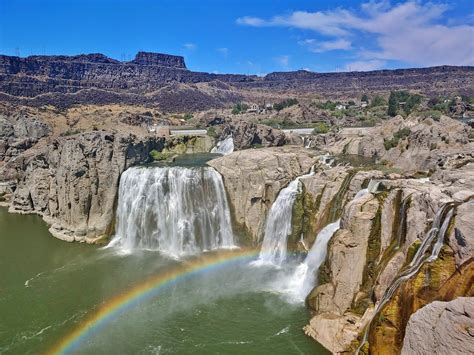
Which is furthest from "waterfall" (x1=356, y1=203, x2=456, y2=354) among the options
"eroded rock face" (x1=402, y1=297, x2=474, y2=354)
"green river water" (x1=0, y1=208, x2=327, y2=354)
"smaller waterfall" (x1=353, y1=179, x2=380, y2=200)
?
"smaller waterfall" (x1=353, y1=179, x2=380, y2=200)

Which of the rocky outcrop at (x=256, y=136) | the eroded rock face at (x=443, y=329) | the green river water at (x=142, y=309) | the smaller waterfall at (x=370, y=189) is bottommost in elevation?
the green river water at (x=142, y=309)

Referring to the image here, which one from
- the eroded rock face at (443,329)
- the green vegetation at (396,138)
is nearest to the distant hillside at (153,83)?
the green vegetation at (396,138)

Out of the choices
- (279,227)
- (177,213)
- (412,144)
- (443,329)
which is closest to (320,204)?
(279,227)

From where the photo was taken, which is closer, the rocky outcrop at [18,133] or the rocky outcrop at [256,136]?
the rocky outcrop at [256,136]

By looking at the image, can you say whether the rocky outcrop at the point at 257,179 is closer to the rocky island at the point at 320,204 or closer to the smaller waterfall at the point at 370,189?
the rocky island at the point at 320,204

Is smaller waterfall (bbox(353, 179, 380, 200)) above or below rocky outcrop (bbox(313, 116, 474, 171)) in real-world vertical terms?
below

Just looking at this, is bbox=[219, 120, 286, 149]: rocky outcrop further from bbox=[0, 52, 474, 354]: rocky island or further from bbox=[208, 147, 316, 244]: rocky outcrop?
bbox=[208, 147, 316, 244]: rocky outcrop

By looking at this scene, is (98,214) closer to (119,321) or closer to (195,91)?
(119,321)
